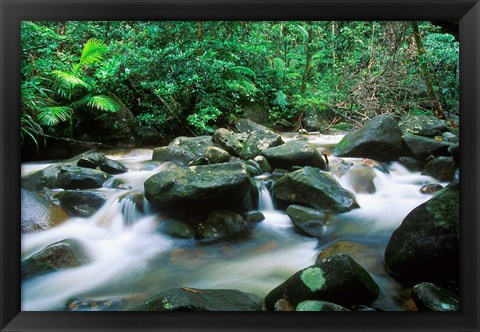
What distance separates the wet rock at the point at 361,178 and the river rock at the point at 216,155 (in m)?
0.88

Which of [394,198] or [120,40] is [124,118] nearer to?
[120,40]

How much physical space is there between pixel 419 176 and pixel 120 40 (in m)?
2.16

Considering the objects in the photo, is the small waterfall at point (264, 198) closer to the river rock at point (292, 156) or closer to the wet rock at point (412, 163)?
the river rock at point (292, 156)

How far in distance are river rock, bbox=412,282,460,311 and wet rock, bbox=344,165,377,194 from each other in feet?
→ 2.23

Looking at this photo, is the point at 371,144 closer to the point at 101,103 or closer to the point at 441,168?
the point at 441,168

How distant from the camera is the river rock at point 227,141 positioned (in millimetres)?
2268

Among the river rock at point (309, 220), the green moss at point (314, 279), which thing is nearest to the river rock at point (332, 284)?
the green moss at point (314, 279)

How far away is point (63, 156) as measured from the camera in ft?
7.17

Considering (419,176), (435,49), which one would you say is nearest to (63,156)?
(419,176)

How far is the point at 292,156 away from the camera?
2.32 m

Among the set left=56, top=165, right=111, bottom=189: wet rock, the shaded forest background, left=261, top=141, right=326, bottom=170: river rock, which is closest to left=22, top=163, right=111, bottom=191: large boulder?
left=56, top=165, right=111, bottom=189: wet rock

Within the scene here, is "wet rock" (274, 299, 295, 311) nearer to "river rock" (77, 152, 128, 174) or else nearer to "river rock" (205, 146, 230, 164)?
"river rock" (205, 146, 230, 164)

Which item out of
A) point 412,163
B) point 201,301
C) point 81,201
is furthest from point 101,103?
point 412,163
